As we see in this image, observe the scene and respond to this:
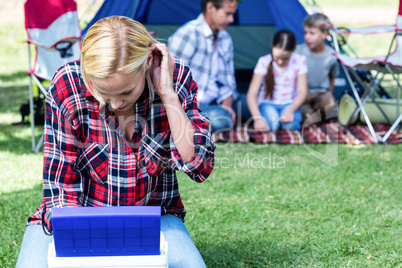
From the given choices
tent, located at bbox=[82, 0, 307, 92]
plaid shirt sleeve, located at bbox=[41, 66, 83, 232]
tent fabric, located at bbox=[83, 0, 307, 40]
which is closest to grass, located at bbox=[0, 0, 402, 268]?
plaid shirt sleeve, located at bbox=[41, 66, 83, 232]

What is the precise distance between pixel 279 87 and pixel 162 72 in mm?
3236

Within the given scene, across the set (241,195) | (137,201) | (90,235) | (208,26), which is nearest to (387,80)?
(208,26)

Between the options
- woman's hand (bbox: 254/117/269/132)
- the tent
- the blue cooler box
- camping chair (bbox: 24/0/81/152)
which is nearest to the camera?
the blue cooler box

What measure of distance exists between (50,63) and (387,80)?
14.1ft

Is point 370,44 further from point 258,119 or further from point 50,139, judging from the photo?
point 50,139

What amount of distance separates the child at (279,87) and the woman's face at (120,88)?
9.88 ft

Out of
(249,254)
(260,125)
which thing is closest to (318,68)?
(260,125)

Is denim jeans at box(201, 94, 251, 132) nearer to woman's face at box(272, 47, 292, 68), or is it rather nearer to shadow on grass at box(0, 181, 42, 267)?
woman's face at box(272, 47, 292, 68)

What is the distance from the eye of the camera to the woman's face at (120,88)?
140cm

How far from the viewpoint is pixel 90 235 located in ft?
4.08

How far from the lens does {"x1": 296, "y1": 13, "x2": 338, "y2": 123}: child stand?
477 cm

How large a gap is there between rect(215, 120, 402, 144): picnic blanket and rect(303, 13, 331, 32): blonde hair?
0.92 metres

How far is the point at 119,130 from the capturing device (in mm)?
1577

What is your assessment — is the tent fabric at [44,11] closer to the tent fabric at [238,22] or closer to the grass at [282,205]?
the grass at [282,205]
